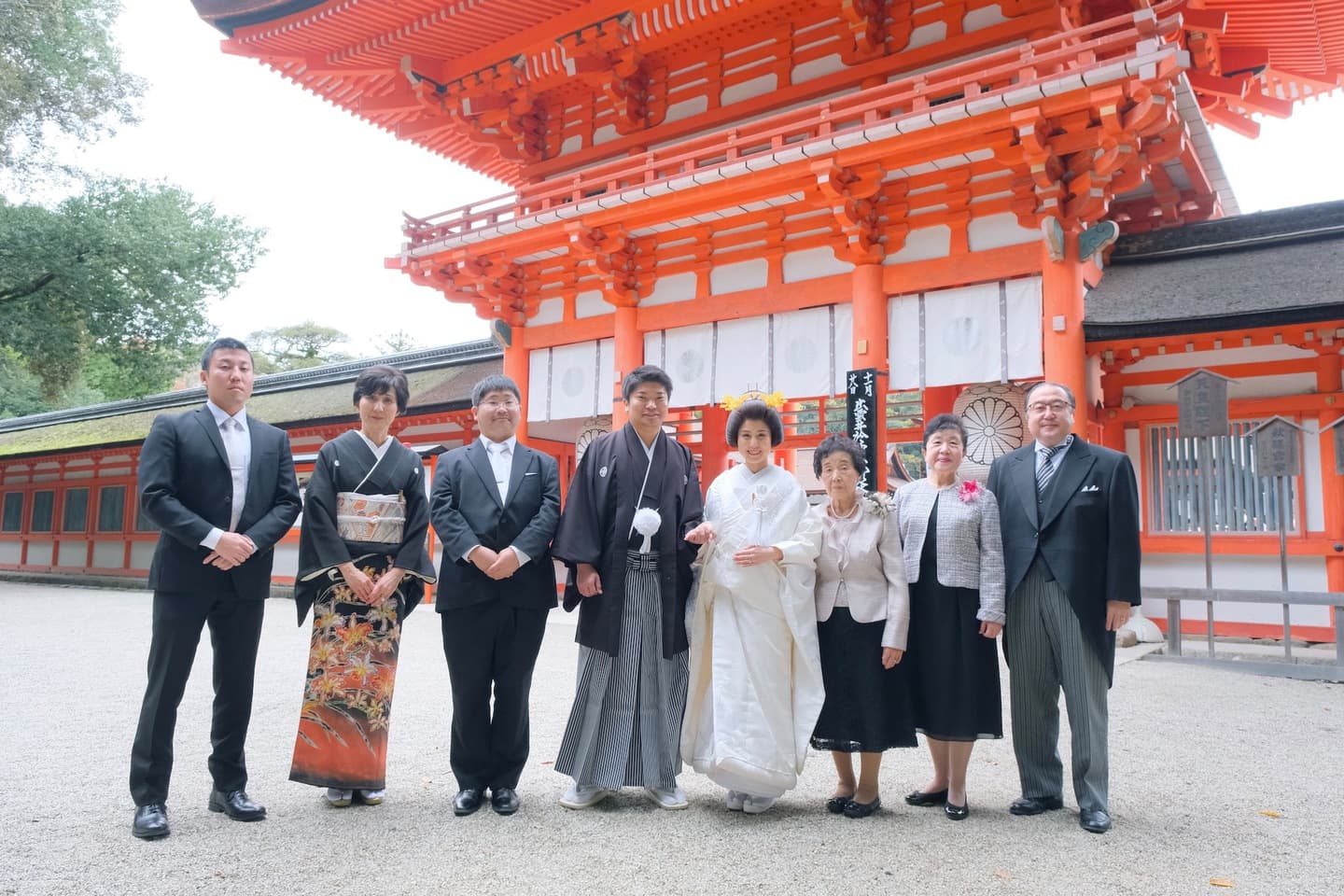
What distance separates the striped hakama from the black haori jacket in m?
0.05

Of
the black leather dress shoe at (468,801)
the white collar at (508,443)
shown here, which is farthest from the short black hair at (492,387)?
the black leather dress shoe at (468,801)

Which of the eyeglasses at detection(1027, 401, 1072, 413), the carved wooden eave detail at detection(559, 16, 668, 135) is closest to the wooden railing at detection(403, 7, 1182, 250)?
the carved wooden eave detail at detection(559, 16, 668, 135)

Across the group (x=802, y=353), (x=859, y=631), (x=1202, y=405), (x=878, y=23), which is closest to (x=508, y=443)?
(x=859, y=631)

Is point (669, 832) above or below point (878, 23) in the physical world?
below

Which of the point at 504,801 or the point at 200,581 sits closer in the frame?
the point at 200,581

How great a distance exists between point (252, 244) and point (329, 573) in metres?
15.5

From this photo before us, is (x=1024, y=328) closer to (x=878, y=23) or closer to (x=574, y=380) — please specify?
(x=878, y=23)

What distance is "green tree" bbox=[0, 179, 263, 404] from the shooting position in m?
14.1

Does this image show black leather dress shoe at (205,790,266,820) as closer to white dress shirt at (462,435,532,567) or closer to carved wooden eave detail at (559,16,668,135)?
white dress shirt at (462,435,532,567)

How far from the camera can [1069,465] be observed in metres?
3.20

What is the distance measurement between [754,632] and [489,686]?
3.40ft

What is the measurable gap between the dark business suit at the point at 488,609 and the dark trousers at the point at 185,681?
2.31ft

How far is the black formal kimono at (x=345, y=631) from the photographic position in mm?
3109

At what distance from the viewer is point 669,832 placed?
2.91m
